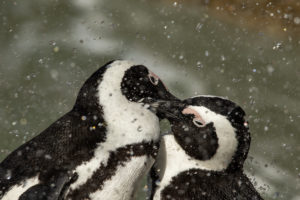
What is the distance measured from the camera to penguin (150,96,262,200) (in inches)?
100

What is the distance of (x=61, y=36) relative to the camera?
17.0 feet

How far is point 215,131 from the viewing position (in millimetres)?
2561

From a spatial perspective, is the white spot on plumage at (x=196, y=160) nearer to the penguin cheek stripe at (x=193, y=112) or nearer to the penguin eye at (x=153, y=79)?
the penguin cheek stripe at (x=193, y=112)

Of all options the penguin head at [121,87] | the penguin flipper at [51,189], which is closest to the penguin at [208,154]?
the penguin head at [121,87]

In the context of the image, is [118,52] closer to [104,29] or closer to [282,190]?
[104,29]

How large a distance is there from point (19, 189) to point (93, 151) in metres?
0.42

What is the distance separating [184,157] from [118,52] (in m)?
2.52

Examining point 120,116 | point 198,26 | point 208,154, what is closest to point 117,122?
point 120,116

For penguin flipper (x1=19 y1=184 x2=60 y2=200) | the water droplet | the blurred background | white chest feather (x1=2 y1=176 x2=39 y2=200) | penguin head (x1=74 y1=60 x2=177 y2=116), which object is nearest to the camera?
penguin flipper (x1=19 y1=184 x2=60 y2=200)

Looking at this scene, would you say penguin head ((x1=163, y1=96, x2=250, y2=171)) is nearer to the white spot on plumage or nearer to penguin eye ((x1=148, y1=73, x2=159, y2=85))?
the white spot on plumage

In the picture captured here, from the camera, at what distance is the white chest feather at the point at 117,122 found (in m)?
2.57

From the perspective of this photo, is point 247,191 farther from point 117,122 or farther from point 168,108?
point 117,122

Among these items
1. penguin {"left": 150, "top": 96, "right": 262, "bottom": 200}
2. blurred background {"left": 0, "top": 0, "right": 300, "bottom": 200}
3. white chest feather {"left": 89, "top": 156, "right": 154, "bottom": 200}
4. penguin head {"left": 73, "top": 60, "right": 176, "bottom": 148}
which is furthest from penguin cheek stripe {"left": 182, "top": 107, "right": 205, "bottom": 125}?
blurred background {"left": 0, "top": 0, "right": 300, "bottom": 200}

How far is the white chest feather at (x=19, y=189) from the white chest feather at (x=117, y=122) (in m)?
0.20
